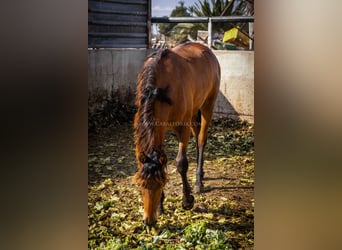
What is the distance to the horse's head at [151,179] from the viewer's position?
1.85 metres

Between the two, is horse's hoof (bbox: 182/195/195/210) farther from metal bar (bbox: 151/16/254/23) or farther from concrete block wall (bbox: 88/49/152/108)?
metal bar (bbox: 151/16/254/23)

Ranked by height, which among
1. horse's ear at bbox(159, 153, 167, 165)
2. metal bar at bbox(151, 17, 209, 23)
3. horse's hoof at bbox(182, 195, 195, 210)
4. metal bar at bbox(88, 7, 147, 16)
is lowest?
horse's hoof at bbox(182, 195, 195, 210)

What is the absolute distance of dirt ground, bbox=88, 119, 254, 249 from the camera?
1.88 metres

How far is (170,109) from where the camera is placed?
1.85 m

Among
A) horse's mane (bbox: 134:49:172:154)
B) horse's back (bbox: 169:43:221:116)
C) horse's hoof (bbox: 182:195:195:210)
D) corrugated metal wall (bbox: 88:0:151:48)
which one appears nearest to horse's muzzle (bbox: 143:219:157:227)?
horse's hoof (bbox: 182:195:195:210)

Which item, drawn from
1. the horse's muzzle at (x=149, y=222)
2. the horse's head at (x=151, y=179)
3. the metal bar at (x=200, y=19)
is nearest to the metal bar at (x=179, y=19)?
the metal bar at (x=200, y=19)

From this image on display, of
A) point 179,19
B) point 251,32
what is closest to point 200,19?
point 179,19

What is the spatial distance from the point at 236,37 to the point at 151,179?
65cm

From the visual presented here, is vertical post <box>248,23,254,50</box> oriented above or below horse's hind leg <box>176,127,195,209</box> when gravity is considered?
above

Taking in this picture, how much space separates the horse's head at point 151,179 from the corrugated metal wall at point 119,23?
45cm

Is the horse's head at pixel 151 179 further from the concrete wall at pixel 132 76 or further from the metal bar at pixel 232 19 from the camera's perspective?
the metal bar at pixel 232 19

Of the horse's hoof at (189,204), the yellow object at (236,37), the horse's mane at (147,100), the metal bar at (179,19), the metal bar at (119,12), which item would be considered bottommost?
the horse's hoof at (189,204)

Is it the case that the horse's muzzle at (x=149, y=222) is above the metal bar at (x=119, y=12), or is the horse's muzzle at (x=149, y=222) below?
below

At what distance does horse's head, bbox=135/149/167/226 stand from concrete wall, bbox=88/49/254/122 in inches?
9.3
